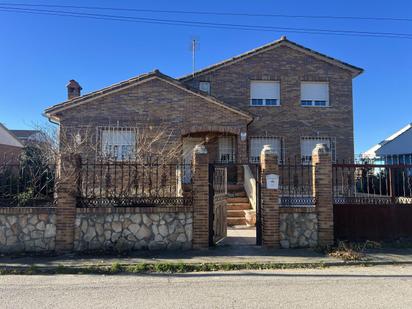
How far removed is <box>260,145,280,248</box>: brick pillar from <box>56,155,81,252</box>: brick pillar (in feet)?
14.8

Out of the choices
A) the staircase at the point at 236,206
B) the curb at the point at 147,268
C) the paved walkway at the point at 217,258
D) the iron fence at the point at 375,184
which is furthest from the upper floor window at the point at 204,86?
the curb at the point at 147,268

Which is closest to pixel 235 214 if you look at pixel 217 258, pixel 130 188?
pixel 130 188

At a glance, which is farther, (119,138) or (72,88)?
(72,88)

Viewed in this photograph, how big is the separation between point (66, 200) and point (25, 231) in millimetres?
1138

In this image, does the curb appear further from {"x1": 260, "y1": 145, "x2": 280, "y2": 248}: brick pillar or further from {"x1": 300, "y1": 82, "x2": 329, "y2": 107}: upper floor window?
{"x1": 300, "y1": 82, "x2": 329, "y2": 107}: upper floor window

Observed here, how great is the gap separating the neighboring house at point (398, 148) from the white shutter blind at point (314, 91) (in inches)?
257

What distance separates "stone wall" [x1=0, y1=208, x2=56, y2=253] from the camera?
27.9ft

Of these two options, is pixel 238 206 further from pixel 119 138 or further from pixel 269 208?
pixel 119 138

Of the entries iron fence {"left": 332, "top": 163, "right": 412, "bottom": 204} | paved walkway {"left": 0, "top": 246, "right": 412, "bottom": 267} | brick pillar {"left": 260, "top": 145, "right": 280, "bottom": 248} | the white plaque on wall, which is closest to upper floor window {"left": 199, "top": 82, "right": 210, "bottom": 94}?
iron fence {"left": 332, "top": 163, "right": 412, "bottom": 204}

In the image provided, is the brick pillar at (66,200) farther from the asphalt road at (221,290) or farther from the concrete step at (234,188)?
the concrete step at (234,188)

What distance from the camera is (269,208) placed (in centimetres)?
905

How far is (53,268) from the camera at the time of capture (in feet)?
23.5

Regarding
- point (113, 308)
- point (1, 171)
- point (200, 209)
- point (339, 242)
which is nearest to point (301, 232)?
point (339, 242)

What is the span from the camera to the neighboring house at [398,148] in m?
24.5
